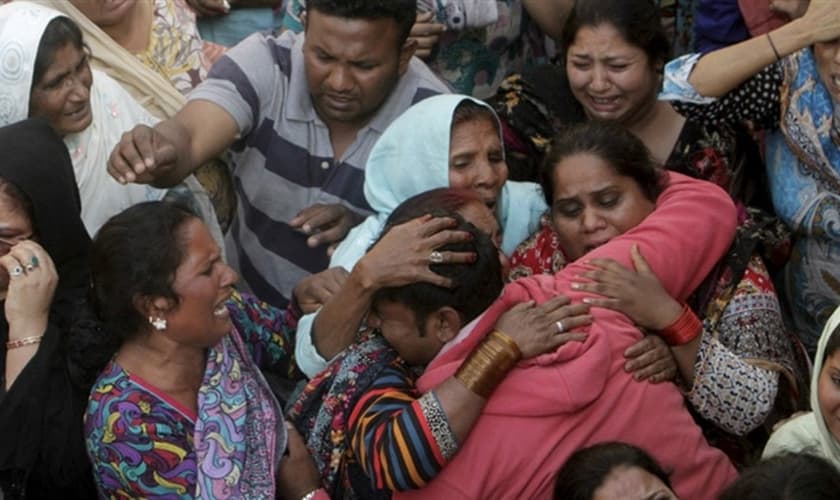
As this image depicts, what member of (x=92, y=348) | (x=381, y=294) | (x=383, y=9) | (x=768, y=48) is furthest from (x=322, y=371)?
(x=768, y=48)

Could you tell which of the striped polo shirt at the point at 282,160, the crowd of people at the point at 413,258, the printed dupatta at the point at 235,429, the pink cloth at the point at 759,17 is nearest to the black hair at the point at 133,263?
the crowd of people at the point at 413,258

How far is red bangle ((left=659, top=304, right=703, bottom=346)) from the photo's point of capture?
3455mm

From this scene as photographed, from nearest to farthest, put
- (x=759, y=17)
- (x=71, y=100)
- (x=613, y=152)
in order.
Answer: (x=613, y=152)
(x=71, y=100)
(x=759, y=17)

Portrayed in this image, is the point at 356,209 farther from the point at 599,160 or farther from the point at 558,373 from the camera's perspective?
the point at 558,373

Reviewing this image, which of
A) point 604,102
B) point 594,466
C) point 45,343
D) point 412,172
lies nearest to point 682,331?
point 594,466

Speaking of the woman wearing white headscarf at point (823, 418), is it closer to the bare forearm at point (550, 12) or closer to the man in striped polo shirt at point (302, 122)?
the man in striped polo shirt at point (302, 122)

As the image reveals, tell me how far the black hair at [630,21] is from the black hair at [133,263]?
4.76ft

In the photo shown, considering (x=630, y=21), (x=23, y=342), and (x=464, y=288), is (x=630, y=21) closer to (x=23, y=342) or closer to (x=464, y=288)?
(x=464, y=288)

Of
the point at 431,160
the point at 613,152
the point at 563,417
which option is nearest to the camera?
the point at 563,417

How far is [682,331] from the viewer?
136 inches

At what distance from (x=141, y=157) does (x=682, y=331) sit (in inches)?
58.3

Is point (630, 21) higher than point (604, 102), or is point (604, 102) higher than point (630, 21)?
A: point (630, 21)

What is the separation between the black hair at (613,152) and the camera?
379 centimetres

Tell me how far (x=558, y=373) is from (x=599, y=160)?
78 centimetres
